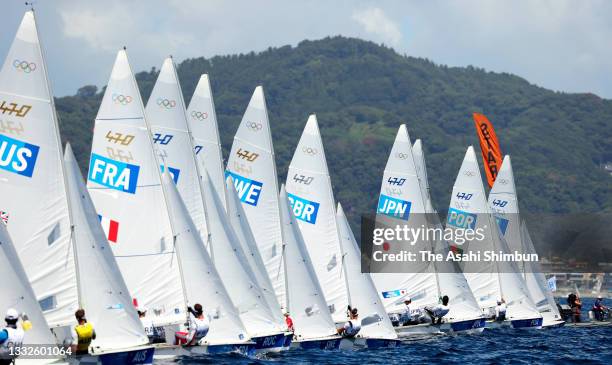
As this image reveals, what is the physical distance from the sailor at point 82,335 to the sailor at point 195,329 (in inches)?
220

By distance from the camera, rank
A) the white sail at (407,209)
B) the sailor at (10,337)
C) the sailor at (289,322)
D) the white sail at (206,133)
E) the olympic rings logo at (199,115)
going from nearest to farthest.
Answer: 1. the sailor at (10,337)
2. the sailor at (289,322)
3. the white sail at (206,133)
4. the olympic rings logo at (199,115)
5. the white sail at (407,209)

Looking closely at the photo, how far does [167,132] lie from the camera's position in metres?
33.8

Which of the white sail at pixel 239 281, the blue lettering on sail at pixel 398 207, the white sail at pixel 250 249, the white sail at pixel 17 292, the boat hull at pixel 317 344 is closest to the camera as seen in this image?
the white sail at pixel 17 292

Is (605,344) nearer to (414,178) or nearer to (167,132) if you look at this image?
(414,178)

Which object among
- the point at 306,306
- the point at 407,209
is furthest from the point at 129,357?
the point at 407,209

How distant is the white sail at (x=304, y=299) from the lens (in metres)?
35.4

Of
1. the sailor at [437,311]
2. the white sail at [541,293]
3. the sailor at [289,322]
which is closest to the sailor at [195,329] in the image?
the sailor at [289,322]

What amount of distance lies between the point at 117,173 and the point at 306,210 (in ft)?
38.5

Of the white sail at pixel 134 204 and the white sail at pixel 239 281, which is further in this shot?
the white sail at pixel 239 281

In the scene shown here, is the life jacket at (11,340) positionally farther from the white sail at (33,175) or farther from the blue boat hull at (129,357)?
the white sail at (33,175)

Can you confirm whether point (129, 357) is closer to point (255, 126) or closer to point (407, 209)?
point (255, 126)

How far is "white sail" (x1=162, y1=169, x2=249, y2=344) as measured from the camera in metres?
30.3

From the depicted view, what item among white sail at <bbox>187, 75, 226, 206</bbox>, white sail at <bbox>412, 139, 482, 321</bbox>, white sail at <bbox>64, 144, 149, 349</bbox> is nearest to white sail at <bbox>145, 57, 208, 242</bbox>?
white sail at <bbox>187, 75, 226, 206</bbox>

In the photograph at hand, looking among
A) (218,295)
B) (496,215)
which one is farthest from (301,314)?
(496,215)
